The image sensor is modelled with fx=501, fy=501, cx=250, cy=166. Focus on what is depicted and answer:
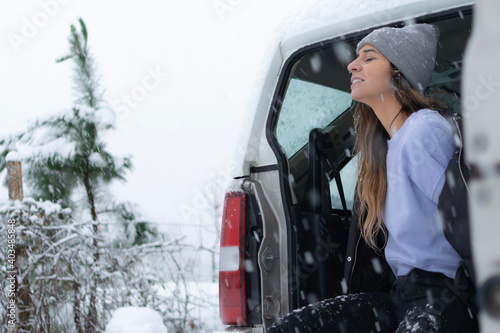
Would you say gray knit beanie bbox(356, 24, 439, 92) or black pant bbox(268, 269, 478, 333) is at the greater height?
gray knit beanie bbox(356, 24, 439, 92)

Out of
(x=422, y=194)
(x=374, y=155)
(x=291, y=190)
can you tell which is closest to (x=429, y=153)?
(x=422, y=194)

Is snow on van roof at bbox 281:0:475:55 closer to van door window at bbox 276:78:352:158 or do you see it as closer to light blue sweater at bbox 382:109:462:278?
van door window at bbox 276:78:352:158

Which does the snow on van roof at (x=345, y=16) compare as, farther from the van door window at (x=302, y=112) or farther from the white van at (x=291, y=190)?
the van door window at (x=302, y=112)

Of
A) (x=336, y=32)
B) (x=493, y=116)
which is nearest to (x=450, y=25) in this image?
(x=336, y=32)

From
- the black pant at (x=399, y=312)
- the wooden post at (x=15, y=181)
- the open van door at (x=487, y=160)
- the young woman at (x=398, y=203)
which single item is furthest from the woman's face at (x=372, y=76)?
the wooden post at (x=15, y=181)

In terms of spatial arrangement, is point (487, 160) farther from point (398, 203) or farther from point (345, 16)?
point (345, 16)

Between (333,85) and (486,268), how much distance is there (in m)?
2.85

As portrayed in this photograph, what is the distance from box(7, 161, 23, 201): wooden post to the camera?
16.6ft

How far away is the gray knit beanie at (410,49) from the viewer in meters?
1.87

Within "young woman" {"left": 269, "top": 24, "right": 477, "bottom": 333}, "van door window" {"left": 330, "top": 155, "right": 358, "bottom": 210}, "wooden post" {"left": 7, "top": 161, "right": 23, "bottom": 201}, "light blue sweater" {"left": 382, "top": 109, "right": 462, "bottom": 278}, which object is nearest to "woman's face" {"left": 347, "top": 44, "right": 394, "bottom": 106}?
"young woman" {"left": 269, "top": 24, "right": 477, "bottom": 333}

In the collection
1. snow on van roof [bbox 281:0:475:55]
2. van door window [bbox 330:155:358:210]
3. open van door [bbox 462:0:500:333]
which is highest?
snow on van roof [bbox 281:0:475:55]

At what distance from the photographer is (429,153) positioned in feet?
5.57

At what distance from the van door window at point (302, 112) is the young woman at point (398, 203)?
0.53 m

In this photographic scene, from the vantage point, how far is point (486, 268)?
20.5 inches
